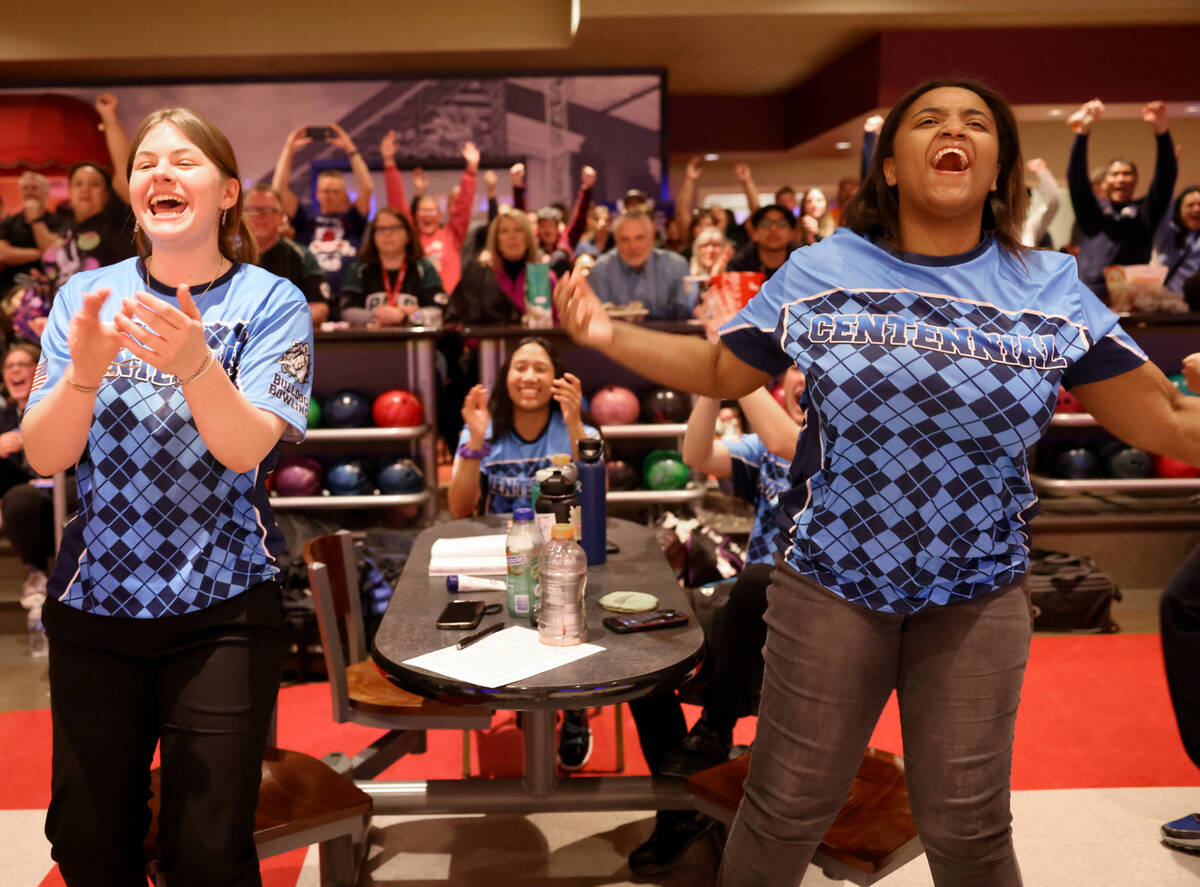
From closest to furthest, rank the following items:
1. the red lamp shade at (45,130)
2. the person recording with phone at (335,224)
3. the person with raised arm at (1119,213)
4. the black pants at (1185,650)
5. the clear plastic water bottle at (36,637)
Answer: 1. the black pants at (1185,650)
2. the clear plastic water bottle at (36,637)
3. the person with raised arm at (1119,213)
4. the person recording with phone at (335,224)
5. the red lamp shade at (45,130)

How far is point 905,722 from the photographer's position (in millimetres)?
1675

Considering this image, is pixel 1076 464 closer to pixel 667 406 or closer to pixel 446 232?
pixel 667 406

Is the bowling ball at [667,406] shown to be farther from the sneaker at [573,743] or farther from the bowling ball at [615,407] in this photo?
the sneaker at [573,743]

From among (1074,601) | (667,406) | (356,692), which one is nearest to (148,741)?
(356,692)

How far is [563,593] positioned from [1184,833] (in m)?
2.02

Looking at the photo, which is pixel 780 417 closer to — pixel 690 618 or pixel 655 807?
pixel 690 618

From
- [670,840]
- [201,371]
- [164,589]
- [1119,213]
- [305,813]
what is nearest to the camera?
[201,371]

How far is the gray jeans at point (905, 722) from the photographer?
5.25 feet

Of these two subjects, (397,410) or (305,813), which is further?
(397,410)

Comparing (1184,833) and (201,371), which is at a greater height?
(201,371)

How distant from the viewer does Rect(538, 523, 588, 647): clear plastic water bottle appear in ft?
6.61

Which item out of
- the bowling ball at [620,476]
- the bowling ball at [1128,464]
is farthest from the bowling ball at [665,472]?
the bowling ball at [1128,464]

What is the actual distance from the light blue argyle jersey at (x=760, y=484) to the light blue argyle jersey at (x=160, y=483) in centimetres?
155

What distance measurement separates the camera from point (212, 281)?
177 cm
